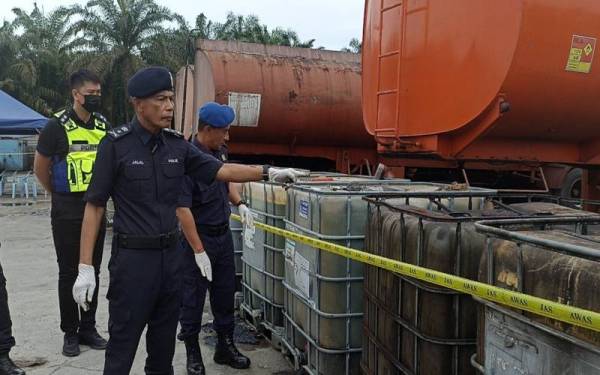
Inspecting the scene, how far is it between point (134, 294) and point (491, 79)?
9.96 ft

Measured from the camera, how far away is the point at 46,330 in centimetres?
503

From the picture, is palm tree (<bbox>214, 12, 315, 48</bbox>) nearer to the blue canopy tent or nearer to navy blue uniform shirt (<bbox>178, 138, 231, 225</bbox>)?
the blue canopy tent

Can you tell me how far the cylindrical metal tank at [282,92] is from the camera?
7.98m

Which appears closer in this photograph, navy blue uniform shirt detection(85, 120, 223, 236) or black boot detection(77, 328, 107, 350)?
navy blue uniform shirt detection(85, 120, 223, 236)

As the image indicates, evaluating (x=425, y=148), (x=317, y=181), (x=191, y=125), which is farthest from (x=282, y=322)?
(x=191, y=125)

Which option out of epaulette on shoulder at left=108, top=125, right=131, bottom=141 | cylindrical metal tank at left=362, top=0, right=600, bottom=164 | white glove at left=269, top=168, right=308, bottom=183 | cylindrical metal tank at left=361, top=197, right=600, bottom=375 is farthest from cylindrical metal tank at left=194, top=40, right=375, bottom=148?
cylindrical metal tank at left=361, top=197, right=600, bottom=375

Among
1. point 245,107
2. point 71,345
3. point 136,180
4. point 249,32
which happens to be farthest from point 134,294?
point 249,32

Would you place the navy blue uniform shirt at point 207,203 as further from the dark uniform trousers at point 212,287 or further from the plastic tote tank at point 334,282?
the plastic tote tank at point 334,282

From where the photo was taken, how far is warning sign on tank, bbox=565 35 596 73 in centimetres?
430

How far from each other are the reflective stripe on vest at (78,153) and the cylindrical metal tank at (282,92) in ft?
11.0

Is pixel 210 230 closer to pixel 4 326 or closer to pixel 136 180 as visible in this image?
pixel 136 180

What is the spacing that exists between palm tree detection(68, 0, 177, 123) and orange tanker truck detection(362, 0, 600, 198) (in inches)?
908

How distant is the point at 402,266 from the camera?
2701 mm

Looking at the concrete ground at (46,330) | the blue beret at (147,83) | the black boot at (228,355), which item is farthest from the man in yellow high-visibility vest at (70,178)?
the blue beret at (147,83)
